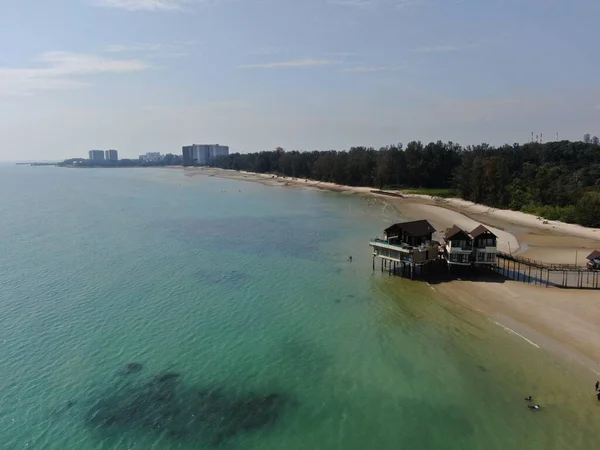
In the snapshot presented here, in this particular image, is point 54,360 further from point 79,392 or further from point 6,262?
point 6,262

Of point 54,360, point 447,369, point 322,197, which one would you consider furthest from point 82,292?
point 322,197

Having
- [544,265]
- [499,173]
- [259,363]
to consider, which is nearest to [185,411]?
[259,363]

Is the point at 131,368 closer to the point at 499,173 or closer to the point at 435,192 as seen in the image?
the point at 499,173

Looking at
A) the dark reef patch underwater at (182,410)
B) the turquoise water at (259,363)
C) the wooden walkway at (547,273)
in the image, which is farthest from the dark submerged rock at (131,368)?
the wooden walkway at (547,273)

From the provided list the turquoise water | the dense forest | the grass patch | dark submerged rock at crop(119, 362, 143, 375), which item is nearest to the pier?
the turquoise water

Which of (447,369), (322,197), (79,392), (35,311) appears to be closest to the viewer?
A: (79,392)

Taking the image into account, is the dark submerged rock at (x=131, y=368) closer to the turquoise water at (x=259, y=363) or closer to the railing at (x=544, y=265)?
the turquoise water at (x=259, y=363)
